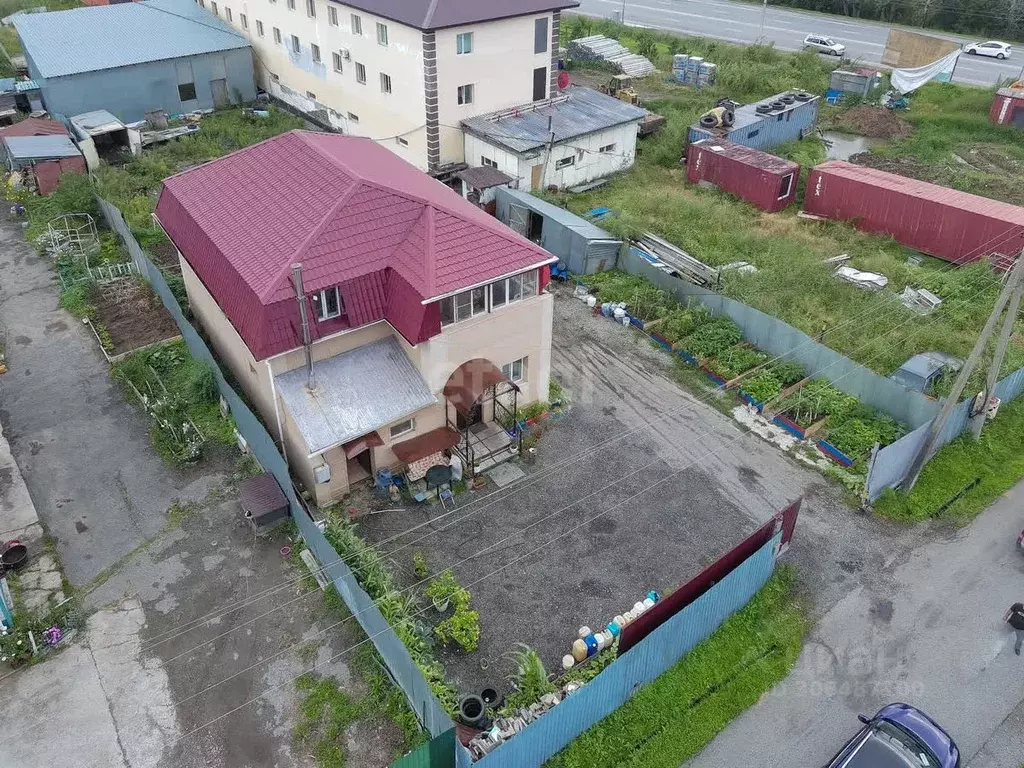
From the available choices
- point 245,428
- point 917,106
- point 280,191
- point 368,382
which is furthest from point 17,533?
point 917,106

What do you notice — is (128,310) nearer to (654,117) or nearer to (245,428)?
(245,428)

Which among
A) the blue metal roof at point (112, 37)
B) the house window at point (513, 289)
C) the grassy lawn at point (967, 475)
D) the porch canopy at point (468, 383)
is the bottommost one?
the grassy lawn at point (967, 475)

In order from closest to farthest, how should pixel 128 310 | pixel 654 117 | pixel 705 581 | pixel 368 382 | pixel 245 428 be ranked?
pixel 705 581
pixel 368 382
pixel 245 428
pixel 128 310
pixel 654 117

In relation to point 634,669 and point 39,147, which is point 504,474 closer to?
point 634,669

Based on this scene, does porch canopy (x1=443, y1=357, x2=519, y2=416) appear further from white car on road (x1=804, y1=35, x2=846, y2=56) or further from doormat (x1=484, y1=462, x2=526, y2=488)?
white car on road (x1=804, y1=35, x2=846, y2=56)

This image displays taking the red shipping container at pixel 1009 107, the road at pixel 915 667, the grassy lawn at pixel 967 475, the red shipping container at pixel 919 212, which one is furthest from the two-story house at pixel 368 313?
the red shipping container at pixel 1009 107

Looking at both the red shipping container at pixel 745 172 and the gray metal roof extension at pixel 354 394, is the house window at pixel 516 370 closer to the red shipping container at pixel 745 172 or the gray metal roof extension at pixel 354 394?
the gray metal roof extension at pixel 354 394
